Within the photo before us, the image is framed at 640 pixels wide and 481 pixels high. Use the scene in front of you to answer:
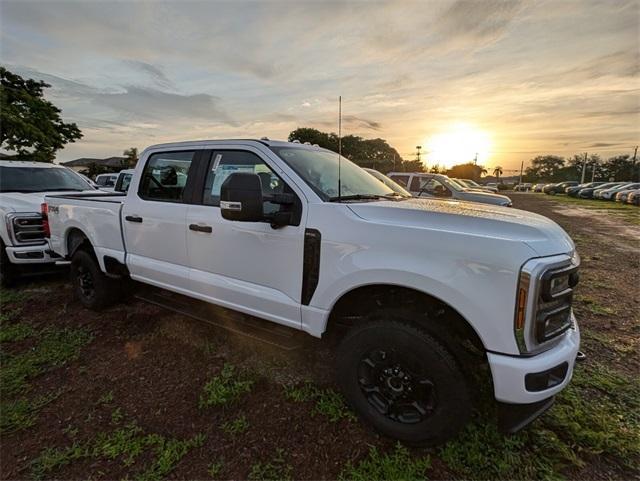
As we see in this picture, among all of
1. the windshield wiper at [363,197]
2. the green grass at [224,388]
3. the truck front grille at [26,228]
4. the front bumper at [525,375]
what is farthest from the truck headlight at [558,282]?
the truck front grille at [26,228]

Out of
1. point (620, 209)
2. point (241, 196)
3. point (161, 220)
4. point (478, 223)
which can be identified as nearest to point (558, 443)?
point (478, 223)

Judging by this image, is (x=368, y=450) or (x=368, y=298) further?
(x=368, y=298)

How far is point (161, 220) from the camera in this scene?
3.50 meters

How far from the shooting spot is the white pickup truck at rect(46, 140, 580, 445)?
1.95 metres

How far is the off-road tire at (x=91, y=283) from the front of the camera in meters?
4.34

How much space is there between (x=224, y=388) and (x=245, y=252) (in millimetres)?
1076

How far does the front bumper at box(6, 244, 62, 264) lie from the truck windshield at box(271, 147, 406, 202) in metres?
4.30

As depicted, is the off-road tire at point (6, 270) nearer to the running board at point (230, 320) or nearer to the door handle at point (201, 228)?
the running board at point (230, 320)

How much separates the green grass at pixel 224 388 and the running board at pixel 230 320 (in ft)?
1.17

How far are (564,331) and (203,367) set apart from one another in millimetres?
2741

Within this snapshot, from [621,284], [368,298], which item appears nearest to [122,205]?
[368,298]

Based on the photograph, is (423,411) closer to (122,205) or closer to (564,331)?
(564,331)

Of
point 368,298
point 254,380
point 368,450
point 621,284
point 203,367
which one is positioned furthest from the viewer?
point 621,284

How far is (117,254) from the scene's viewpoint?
404 centimetres
